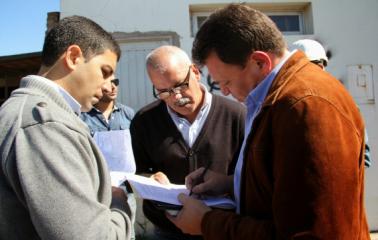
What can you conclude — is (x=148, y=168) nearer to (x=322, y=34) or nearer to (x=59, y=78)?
(x=59, y=78)

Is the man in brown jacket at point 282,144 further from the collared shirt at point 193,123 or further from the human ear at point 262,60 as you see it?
the collared shirt at point 193,123

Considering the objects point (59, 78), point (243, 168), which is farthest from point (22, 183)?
point (243, 168)

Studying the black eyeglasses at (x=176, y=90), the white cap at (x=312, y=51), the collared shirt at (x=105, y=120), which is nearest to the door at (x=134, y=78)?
the collared shirt at (x=105, y=120)

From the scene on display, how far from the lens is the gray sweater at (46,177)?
1012mm

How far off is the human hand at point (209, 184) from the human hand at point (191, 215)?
19 centimetres

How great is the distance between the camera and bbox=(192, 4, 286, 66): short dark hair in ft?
4.04

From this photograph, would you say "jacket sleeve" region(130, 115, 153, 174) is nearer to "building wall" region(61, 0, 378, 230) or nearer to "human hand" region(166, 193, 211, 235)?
"human hand" region(166, 193, 211, 235)

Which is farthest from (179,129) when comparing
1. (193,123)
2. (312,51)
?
(312,51)

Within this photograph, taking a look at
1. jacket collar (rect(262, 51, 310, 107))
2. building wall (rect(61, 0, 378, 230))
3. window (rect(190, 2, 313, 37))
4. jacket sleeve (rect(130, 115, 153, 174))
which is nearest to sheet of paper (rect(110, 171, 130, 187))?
jacket sleeve (rect(130, 115, 153, 174))

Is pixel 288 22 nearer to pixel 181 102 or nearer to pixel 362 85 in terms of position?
pixel 362 85

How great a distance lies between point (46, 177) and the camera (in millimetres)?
1021

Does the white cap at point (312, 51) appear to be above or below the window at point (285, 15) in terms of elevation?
below

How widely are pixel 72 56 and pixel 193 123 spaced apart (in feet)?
3.19

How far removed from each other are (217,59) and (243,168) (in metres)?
0.39
